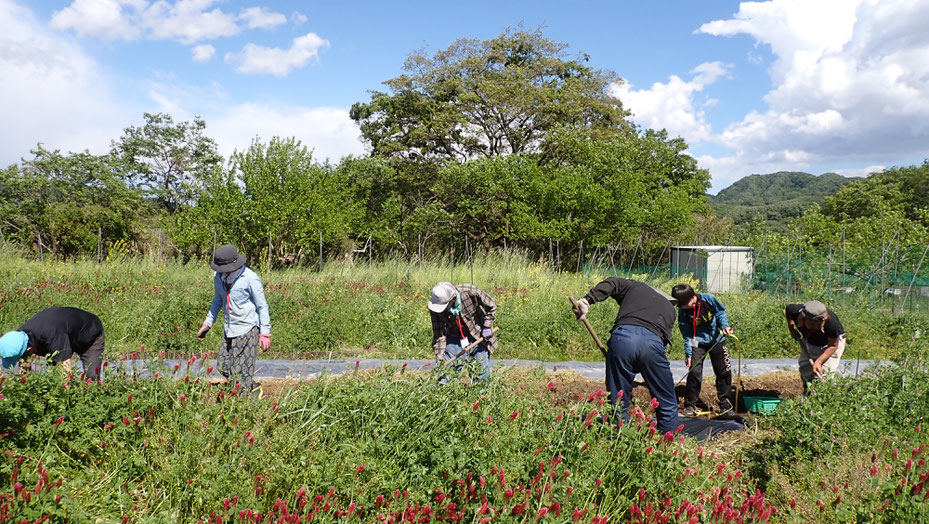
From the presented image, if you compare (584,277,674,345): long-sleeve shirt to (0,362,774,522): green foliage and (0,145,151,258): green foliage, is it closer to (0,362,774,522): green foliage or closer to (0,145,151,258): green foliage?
(0,362,774,522): green foliage

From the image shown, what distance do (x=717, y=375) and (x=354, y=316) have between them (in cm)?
520

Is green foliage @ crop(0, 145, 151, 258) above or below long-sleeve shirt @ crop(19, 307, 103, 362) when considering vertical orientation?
above

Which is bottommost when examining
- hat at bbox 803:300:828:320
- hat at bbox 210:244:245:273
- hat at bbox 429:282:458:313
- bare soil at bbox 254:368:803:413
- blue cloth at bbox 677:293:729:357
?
→ bare soil at bbox 254:368:803:413

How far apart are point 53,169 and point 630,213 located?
2134 cm

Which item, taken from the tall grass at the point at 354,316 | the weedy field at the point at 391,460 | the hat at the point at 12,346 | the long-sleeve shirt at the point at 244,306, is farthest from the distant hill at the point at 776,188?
the hat at the point at 12,346

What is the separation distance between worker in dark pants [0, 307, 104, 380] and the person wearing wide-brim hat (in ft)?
2.83

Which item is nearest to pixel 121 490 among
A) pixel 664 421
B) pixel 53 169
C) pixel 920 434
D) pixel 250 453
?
pixel 250 453

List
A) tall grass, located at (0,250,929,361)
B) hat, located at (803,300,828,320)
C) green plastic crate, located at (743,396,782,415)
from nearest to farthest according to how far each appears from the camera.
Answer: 1. hat, located at (803,300,828,320)
2. green plastic crate, located at (743,396,782,415)
3. tall grass, located at (0,250,929,361)

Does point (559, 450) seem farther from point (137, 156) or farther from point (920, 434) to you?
point (137, 156)

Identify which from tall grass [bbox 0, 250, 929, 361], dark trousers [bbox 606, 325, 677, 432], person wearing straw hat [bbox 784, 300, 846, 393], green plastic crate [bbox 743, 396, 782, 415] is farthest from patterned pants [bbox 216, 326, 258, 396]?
person wearing straw hat [bbox 784, 300, 846, 393]

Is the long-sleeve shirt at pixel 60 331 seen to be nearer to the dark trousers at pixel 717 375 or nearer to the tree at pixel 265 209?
the dark trousers at pixel 717 375

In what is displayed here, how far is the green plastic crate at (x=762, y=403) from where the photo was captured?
5.50 m

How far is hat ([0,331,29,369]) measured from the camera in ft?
13.0

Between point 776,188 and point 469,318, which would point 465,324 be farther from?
point 776,188
